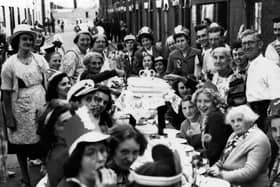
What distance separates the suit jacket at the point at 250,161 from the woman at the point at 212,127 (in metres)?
0.40

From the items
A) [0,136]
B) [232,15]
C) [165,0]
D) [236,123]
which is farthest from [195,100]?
[165,0]

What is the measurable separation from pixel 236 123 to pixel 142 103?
1409mm

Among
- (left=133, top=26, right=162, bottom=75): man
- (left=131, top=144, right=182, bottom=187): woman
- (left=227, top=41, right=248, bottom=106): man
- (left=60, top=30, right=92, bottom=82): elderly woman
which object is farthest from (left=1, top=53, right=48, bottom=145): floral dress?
(left=131, top=144, right=182, bottom=187): woman

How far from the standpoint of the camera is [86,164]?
2.70 metres

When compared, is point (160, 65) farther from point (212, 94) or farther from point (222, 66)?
point (212, 94)

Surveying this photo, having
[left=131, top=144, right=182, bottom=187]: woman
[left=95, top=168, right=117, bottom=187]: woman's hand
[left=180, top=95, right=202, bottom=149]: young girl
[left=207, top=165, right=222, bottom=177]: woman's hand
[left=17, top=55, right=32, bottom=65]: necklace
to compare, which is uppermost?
[left=17, top=55, right=32, bottom=65]: necklace

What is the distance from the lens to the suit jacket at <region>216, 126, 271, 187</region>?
3.87 metres

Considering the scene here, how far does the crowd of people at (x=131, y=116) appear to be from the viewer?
275 cm

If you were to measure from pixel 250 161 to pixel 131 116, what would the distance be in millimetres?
1852

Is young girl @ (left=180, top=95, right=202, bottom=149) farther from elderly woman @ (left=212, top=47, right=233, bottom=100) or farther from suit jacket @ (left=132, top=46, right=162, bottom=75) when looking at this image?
suit jacket @ (left=132, top=46, right=162, bottom=75)

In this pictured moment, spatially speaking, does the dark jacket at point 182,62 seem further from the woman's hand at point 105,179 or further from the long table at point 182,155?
the woman's hand at point 105,179

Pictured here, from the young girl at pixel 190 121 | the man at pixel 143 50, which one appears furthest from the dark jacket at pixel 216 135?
the man at pixel 143 50

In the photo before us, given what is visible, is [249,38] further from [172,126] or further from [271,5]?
[271,5]

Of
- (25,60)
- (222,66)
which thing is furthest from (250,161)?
(25,60)
